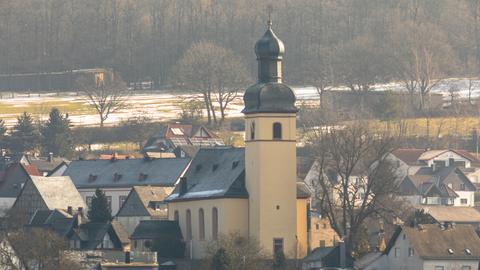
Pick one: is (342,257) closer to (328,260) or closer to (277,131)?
(328,260)

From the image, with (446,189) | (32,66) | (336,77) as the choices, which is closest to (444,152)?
(446,189)

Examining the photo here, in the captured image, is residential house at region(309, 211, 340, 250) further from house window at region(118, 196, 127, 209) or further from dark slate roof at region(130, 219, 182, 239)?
house window at region(118, 196, 127, 209)

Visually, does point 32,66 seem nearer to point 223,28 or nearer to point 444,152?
point 223,28

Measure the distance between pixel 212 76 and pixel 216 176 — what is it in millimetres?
58725

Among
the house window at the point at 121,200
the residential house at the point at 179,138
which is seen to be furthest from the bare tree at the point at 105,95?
the house window at the point at 121,200

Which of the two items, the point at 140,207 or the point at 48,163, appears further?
the point at 48,163

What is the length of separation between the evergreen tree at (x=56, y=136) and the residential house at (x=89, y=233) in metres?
38.6

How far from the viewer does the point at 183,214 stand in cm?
10856

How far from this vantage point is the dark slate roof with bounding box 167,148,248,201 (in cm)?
10369

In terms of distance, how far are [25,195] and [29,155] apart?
82.4 ft

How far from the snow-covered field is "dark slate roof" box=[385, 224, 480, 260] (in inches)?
2643

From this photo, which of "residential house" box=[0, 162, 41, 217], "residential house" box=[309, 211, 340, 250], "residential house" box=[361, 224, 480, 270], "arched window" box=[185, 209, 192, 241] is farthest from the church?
"residential house" box=[0, 162, 41, 217]

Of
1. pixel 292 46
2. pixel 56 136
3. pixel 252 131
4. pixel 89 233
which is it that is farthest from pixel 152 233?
pixel 292 46

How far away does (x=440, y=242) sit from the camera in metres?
101
